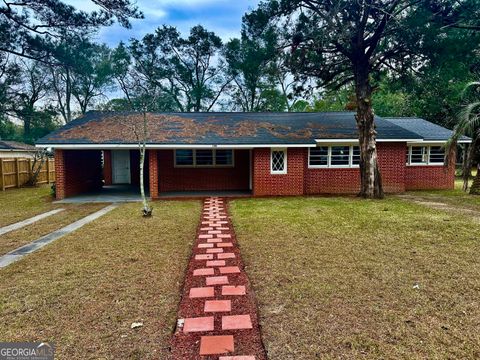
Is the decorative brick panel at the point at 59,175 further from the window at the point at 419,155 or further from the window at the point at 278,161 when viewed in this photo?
the window at the point at 419,155

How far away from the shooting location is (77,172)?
537 inches

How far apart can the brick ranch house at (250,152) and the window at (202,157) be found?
5cm

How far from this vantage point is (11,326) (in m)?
2.99

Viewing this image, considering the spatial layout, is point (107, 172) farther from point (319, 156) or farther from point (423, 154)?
point (423, 154)

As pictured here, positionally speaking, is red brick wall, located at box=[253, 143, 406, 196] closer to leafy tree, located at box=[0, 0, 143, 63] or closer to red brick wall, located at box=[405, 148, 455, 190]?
red brick wall, located at box=[405, 148, 455, 190]

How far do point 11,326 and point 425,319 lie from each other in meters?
4.05

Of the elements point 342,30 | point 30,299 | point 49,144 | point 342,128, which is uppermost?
point 342,30

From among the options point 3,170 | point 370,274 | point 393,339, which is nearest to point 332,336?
point 393,339

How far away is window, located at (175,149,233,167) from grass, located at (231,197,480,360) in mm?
6861

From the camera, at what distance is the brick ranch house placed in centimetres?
1215

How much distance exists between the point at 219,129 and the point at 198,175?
2.38 metres

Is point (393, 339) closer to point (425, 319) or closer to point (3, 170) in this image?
point (425, 319)

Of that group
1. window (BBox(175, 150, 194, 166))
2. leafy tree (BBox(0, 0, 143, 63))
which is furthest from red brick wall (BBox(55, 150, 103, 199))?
window (BBox(175, 150, 194, 166))

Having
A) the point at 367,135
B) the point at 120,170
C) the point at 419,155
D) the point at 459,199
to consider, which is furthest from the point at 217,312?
the point at 120,170
